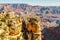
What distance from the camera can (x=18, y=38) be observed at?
21.2 metres

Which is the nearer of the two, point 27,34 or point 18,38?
point 18,38

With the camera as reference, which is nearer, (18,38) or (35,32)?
(18,38)

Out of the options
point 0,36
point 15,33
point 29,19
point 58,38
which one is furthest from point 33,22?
point 58,38

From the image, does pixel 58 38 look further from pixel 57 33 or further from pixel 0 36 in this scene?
pixel 0 36

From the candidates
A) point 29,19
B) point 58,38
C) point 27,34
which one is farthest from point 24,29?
point 58,38

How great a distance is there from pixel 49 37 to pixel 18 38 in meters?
91.1

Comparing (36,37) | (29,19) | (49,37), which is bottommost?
(49,37)

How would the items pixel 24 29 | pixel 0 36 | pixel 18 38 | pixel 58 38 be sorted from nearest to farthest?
pixel 0 36 → pixel 18 38 → pixel 24 29 → pixel 58 38

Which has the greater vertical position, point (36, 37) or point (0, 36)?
point (0, 36)

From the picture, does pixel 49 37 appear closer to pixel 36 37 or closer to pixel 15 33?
pixel 36 37

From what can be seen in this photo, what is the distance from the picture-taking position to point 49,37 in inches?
4395

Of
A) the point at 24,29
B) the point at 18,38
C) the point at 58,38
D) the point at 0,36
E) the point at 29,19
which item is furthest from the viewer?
the point at 58,38

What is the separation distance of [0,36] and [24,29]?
1693cm

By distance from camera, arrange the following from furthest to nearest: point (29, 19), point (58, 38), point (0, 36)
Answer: point (58, 38)
point (29, 19)
point (0, 36)
